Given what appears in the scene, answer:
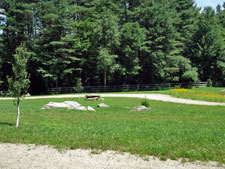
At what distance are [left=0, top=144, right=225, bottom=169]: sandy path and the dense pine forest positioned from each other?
114ft

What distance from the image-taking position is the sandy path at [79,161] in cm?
580

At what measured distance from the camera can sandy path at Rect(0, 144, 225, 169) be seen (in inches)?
228

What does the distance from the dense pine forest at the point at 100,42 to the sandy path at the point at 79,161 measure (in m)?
34.6

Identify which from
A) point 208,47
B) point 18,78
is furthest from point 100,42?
point 18,78

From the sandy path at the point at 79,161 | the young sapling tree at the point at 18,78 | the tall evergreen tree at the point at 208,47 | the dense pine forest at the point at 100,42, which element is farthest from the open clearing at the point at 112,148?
the tall evergreen tree at the point at 208,47

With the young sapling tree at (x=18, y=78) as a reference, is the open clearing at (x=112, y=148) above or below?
below

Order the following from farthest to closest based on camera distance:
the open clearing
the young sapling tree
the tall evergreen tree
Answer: the tall evergreen tree, the young sapling tree, the open clearing

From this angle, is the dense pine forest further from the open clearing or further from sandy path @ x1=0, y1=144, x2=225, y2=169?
sandy path @ x1=0, y1=144, x2=225, y2=169

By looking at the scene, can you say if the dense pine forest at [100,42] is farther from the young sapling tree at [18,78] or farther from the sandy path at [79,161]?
the sandy path at [79,161]

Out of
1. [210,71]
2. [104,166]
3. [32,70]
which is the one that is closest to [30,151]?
[104,166]

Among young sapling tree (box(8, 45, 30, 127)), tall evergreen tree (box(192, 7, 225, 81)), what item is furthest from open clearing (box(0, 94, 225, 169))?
tall evergreen tree (box(192, 7, 225, 81))

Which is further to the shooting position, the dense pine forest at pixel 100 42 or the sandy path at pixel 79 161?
the dense pine forest at pixel 100 42

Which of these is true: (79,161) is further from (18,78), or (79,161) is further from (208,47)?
(208,47)

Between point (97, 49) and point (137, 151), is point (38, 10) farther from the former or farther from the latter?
point (137, 151)
